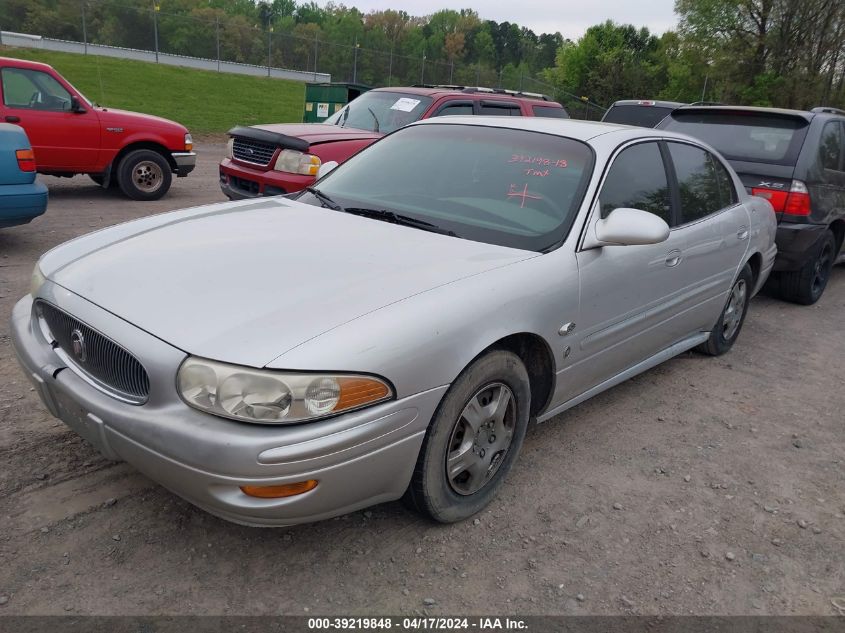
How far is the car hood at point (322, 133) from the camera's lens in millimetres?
7457

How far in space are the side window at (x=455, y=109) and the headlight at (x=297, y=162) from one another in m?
1.90

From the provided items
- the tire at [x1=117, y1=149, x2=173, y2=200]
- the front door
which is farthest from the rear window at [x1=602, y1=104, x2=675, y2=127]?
the front door

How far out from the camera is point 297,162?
7.18m

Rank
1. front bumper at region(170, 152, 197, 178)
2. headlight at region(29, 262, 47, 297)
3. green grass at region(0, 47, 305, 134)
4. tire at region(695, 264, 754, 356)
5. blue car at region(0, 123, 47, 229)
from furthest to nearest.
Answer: green grass at region(0, 47, 305, 134) → front bumper at region(170, 152, 197, 178) → blue car at region(0, 123, 47, 229) → tire at region(695, 264, 754, 356) → headlight at region(29, 262, 47, 297)

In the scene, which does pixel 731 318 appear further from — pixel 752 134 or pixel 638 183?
pixel 752 134

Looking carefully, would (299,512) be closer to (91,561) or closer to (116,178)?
(91,561)

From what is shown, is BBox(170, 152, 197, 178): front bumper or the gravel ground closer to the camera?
the gravel ground

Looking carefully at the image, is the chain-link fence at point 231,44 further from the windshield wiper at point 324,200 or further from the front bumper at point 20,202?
the windshield wiper at point 324,200

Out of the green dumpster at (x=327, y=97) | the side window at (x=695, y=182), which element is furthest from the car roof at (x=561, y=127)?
the green dumpster at (x=327, y=97)

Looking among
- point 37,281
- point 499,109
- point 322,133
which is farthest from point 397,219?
point 499,109

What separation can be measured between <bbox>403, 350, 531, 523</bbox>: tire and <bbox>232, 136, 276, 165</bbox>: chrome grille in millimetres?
5167

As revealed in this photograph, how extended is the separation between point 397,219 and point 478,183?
0.48m

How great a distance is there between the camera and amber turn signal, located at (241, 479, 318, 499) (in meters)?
2.27

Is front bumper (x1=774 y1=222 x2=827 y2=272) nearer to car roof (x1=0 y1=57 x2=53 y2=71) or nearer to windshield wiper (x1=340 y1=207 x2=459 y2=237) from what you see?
windshield wiper (x1=340 y1=207 x2=459 y2=237)
